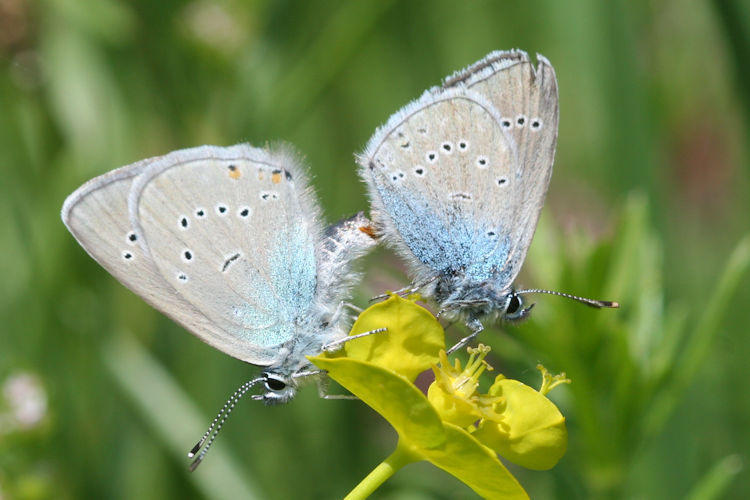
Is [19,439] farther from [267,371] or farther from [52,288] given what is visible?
[267,371]

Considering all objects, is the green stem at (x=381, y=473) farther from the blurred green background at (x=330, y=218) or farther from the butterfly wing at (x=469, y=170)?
the butterfly wing at (x=469, y=170)

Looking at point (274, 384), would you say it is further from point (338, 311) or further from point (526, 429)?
point (526, 429)

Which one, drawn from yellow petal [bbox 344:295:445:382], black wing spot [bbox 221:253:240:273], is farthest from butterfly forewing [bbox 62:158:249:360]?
yellow petal [bbox 344:295:445:382]

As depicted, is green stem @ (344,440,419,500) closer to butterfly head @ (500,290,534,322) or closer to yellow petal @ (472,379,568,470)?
yellow petal @ (472,379,568,470)

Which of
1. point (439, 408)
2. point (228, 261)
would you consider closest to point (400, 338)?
point (439, 408)

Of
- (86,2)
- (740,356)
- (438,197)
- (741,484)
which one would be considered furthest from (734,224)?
(86,2)

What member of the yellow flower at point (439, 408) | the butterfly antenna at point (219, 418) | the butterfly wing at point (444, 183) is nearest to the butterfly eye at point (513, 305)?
the butterfly wing at point (444, 183)
